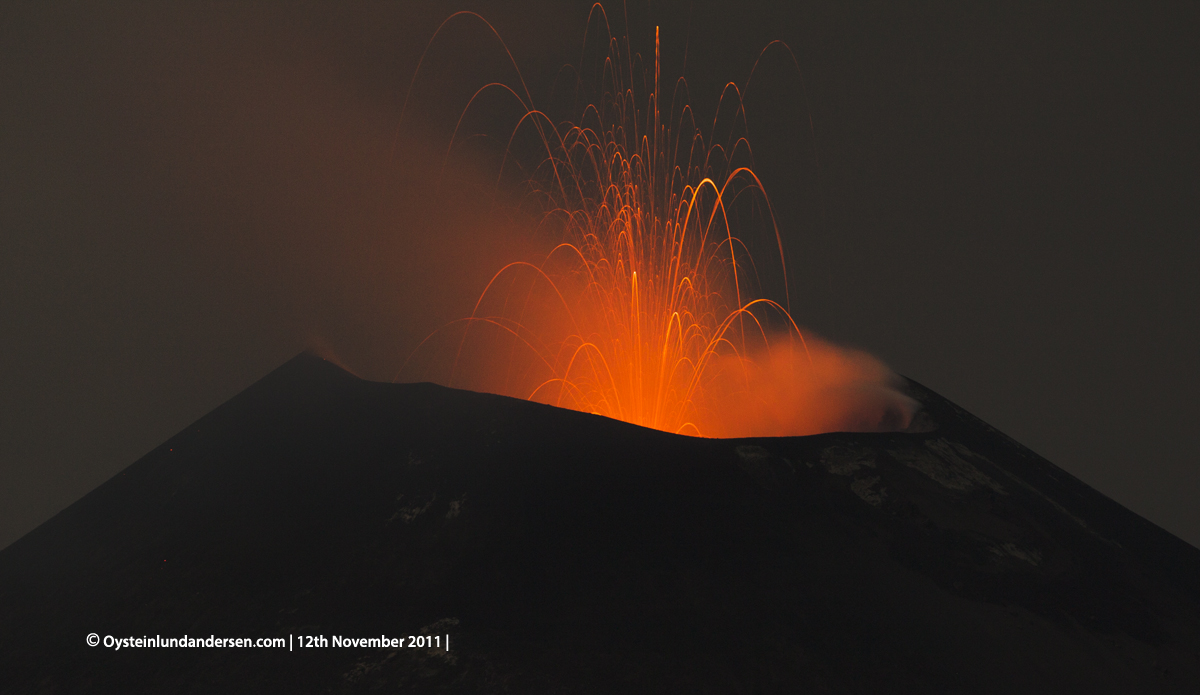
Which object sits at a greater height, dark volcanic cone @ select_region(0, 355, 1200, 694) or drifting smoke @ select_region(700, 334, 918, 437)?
drifting smoke @ select_region(700, 334, 918, 437)

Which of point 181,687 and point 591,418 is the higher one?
point 591,418

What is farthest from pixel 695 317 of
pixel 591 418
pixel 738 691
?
pixel 738 691

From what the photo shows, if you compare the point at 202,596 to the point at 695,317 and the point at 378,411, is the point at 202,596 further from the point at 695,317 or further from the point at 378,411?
the point at 695,317

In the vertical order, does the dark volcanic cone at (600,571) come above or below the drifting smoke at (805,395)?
below

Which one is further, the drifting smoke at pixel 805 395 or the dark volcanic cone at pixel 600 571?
the drifting smoke at pixel 805 395

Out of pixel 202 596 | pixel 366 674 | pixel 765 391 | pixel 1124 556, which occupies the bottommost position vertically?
pixel 366 674

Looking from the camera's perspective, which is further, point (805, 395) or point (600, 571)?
point (805, 395)

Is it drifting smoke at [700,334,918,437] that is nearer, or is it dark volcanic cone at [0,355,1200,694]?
dark volcanic cone at [0,355,1200,694]

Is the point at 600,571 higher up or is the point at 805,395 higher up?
the point at 805,395
